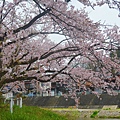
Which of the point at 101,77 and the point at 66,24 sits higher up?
the point at 66,24

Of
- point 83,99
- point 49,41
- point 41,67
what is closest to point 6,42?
point 41,67

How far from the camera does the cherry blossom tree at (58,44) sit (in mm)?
4367

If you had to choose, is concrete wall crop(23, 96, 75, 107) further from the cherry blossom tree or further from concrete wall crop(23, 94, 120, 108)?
the cherry blossom tree

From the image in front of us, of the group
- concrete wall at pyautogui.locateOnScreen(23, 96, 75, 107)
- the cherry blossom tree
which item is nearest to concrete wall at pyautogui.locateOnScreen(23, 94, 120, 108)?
concrete wall at pyautogui.locateOnScreen(23, 96, 75, 107)

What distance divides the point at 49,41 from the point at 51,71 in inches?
51.0

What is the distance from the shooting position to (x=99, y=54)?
5172 mm

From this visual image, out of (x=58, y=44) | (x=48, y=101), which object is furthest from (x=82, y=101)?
(x=58, y=44)

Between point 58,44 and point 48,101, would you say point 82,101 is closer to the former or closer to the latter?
point 48,101

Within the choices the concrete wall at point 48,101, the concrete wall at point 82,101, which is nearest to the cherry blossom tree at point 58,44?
the concrete wall at point 82,101

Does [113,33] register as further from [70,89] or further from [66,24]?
[70,89]

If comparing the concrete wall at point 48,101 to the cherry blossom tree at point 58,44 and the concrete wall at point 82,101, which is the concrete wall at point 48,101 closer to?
the concrete wall at point 82,101

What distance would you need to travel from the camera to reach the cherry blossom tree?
172 inches

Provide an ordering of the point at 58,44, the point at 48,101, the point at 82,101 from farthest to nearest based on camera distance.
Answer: the point at 48,101
the point at 82,101
the point at 58,44

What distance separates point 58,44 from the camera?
6.20 m
